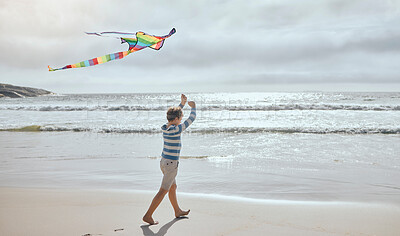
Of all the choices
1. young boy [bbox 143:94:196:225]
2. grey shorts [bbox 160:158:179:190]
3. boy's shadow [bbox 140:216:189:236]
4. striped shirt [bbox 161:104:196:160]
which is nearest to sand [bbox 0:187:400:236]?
boy's shadow [bbox 140:216:189:236]

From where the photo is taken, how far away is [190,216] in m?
4.34

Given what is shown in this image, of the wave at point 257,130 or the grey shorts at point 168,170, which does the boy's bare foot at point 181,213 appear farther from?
the wave at point 257,130

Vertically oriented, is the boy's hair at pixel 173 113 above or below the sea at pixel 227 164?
above

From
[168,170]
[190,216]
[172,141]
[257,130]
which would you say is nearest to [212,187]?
[190,216]

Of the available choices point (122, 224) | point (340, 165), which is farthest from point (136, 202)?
point (340, 165)

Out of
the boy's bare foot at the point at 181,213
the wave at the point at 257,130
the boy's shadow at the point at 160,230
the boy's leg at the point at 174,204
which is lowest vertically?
the boy's shadow at the point at 160,230

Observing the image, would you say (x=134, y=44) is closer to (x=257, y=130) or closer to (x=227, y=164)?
(x=227, y=164)

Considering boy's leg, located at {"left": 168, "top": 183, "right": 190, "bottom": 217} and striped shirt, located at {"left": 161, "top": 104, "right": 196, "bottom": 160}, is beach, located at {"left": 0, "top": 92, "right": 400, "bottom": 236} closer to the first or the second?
boy's leg, located at {"left": 168, "top": 183, "right": 190, "bottom": 217}

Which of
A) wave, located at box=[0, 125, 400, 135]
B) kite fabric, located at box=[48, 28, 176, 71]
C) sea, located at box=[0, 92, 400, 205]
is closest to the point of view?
kite fabric, located at box=[48, 28, 176, 71]

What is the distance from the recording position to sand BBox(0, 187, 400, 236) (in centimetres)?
383

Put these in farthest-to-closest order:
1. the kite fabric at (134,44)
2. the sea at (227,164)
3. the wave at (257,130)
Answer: the wave at (257,130), the sea at (227,164), the kite fabric at (134,44)

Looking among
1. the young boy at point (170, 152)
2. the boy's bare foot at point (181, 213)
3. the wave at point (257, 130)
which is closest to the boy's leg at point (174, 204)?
the boy's bare foot at point (181, 213)

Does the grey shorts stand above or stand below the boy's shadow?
above

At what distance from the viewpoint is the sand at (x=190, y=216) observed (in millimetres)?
3834
